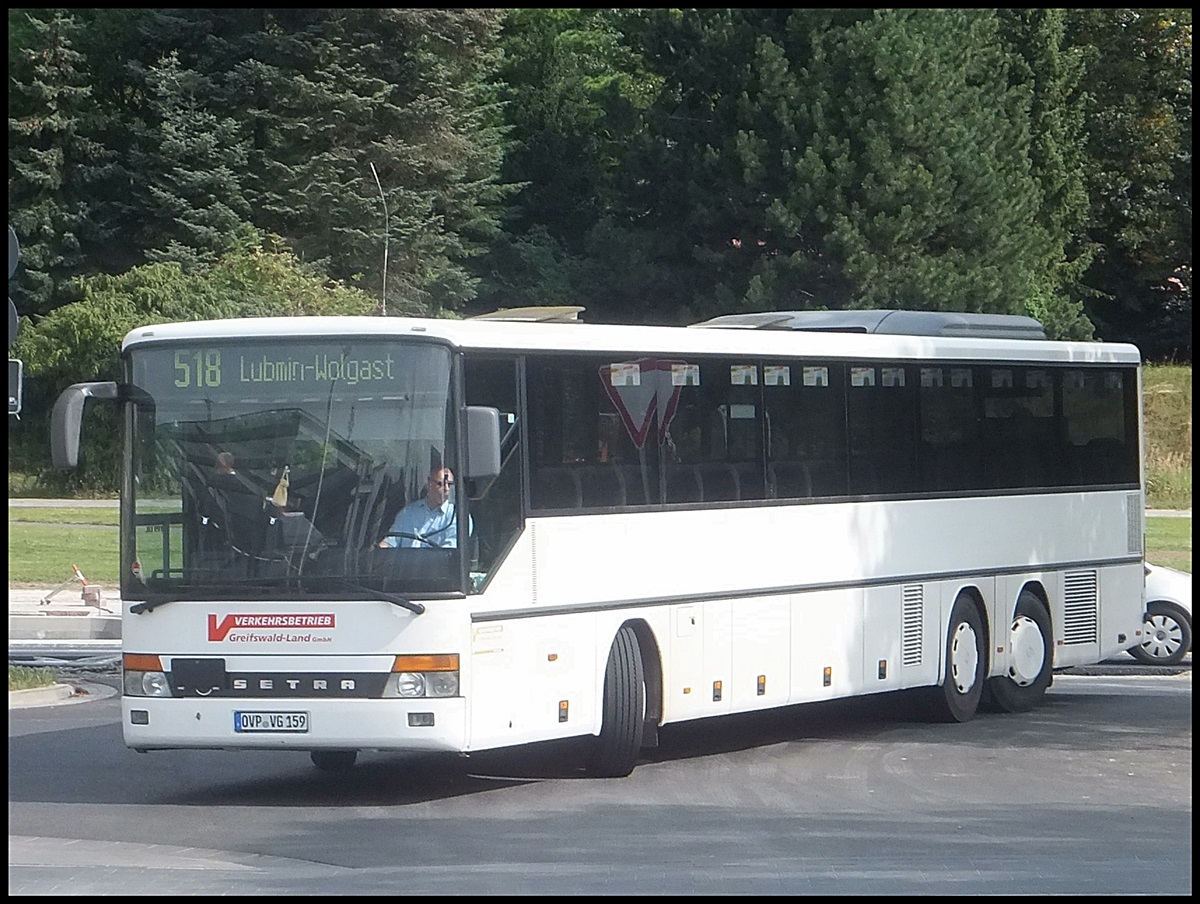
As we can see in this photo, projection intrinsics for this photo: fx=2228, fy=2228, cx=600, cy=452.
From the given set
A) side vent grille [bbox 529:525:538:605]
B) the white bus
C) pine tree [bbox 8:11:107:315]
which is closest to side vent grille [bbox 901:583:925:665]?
the white bus

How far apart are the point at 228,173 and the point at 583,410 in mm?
44077

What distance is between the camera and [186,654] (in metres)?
13.1

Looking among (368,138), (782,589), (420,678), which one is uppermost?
(368,138)

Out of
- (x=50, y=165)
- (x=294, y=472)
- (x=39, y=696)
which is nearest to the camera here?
(x=294, y=472)

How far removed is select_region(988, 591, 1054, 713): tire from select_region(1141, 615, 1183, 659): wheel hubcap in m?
4.17

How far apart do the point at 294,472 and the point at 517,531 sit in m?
1.41

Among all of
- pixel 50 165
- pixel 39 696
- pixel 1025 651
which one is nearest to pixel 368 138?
pixel 50 165

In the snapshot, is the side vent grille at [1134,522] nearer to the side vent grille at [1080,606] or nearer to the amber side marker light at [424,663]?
the side vent grille at [1080,606]

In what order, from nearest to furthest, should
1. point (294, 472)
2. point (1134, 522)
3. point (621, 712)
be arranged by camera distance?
point (294, 472), point (621, 712), point (1134, 522)

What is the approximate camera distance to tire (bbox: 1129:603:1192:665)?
899 inches

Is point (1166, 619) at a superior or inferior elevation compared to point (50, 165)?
inferior

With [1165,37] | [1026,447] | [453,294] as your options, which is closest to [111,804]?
[1026,447]

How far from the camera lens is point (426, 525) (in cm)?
1301

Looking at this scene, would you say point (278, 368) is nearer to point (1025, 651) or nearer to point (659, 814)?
point (659, 814)
